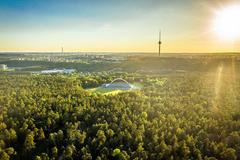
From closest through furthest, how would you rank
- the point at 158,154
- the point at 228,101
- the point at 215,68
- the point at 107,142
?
the point at 158,154, the point at 107,142, the point at 228,101, the point at 215,68

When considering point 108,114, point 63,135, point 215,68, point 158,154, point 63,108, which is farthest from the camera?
point 215,68

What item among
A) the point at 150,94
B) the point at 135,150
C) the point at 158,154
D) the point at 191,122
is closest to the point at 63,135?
the point at 135,150

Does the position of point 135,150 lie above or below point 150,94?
below

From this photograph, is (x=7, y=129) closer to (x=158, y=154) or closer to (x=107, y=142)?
(x=107, y=142)

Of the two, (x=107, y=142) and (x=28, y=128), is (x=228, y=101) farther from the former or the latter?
(x=28, y=128)

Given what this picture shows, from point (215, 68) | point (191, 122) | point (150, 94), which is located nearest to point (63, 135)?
point (191, 122)

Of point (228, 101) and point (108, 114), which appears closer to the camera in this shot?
point (108, 114)
